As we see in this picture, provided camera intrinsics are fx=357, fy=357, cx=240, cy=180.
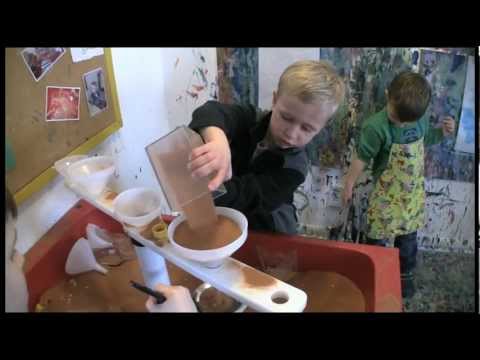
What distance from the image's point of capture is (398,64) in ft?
3.06

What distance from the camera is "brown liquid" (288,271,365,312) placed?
613 mm

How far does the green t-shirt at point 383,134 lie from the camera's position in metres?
0.97

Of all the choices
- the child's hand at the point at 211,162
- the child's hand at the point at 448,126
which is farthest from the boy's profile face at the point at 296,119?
the child's hand at the point at 448,126

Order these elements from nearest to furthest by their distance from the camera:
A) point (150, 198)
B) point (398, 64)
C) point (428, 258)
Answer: point (150, 198) → point (398, 64) → point (428, 258)

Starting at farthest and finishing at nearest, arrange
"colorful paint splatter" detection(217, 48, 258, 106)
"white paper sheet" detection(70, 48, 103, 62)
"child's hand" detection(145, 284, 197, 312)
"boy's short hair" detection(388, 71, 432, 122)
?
"colorful paint splatter" detection(217, 48, 258, 106) < "boy's short hair" detection(388, 71, 432, 122) < "white paper sheet" detection(70, 48, 103, 62) < "child's hand" detection(145, 284, 197, 312)

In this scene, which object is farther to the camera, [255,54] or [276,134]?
[255,54]

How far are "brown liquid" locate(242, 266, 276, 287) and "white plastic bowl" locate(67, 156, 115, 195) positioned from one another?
0.31 m

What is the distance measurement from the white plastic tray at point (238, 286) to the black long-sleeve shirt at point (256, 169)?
0.40ft

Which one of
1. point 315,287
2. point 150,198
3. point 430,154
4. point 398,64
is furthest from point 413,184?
point 150,198

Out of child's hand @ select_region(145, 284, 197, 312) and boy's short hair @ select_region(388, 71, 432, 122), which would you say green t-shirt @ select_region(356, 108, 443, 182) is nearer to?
boy's short hair @ select_region(388, 71, 432, 122)

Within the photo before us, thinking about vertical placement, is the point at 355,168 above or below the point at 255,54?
below

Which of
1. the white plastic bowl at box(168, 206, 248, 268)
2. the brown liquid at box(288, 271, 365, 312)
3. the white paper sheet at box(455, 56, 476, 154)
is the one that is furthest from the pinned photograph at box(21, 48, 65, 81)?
the white paper sheet at box(455, 56, 476, 154)
